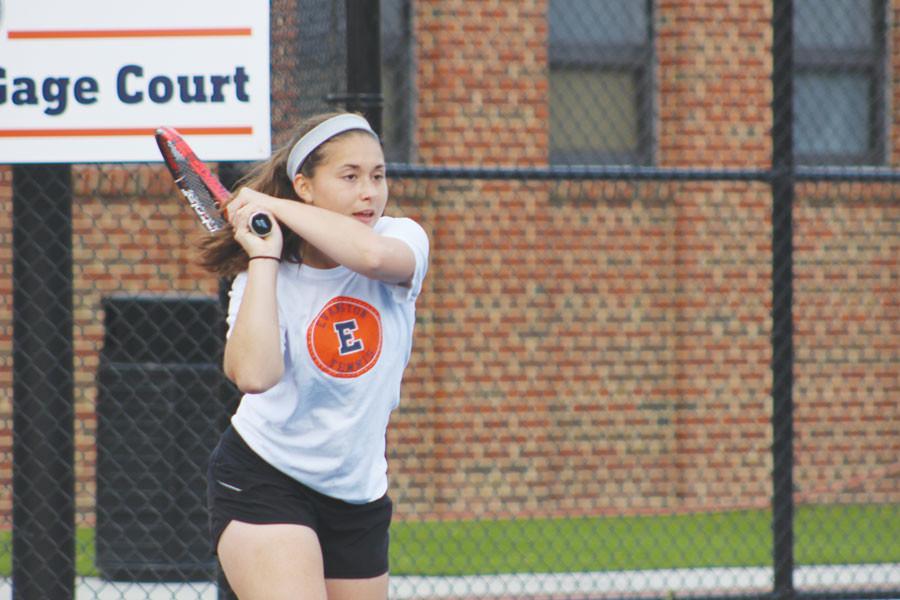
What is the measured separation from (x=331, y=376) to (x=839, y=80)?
760 centimetres

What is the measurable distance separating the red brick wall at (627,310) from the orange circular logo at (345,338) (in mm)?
5580

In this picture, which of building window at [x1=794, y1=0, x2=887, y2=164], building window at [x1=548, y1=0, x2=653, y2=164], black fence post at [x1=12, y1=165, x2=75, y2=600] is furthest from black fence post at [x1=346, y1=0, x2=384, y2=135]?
building window at [x1=794, y1=0, x2=887, y2=164]

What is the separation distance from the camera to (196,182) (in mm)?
3088

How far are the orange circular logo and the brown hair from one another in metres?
0.17

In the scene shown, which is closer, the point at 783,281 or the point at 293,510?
the point at 293,510

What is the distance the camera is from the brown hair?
9.50 feet

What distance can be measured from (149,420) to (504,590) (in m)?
1.81

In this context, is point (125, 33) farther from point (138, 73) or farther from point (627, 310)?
point (627, 310)

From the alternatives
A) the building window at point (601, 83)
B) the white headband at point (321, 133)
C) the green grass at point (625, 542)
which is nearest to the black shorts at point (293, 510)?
the white headband at point (321, 133)

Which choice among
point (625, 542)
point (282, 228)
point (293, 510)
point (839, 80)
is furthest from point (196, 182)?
point (839, 80)

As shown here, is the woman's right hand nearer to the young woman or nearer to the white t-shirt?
the young woman

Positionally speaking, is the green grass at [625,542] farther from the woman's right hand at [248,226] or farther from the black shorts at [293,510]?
the woman's right hand at [248,226]

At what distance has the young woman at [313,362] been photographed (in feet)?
8.94

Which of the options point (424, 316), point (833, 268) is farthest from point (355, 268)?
point (833, 268)
